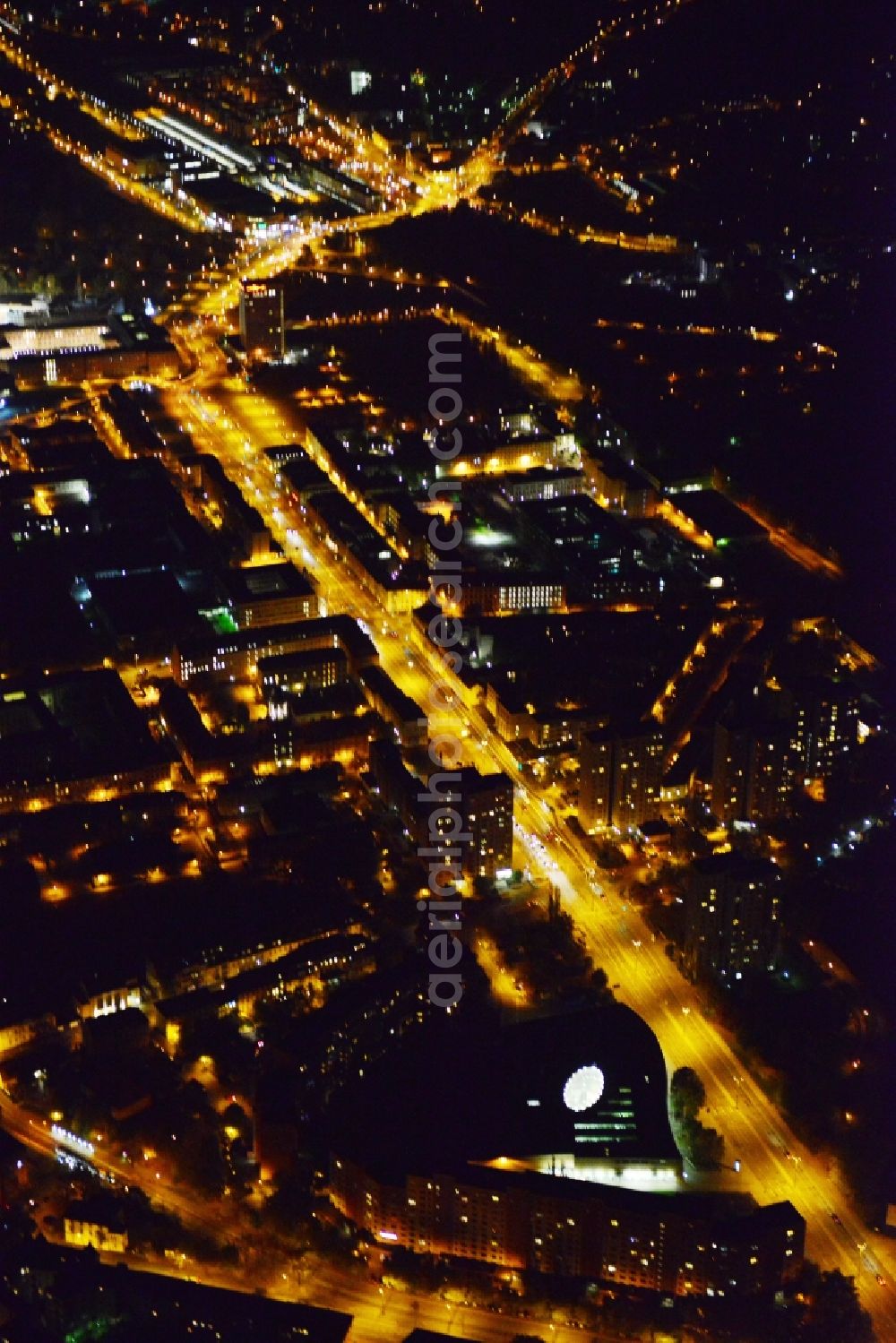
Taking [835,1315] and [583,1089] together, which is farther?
[583,1089]

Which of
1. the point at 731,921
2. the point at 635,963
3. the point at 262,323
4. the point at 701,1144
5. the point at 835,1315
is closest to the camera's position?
the point at 835,1315

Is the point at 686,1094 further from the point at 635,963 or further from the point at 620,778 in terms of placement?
the point at 620,778

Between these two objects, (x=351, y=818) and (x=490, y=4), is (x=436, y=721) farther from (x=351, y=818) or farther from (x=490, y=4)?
(x=490, y=4)

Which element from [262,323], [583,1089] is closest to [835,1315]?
[583,1089]

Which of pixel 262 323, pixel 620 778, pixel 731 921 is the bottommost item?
pixel 731 921

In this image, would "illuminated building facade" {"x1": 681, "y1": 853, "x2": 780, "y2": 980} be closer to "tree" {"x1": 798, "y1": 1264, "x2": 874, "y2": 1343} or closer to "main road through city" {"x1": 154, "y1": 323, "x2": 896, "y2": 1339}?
"main road through city" {"x1": 154, "y1": 323, "x2": 896, "y2": 1339}

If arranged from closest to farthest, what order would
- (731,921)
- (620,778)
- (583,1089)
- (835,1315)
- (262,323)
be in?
(835,1315) → (583,1089) → (731,921) → (620,778) → (262,323)

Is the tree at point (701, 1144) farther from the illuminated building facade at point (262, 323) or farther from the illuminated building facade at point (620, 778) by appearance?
the illuminated building facade at point (262, 323)
